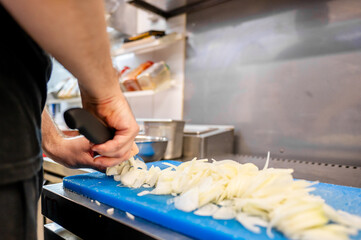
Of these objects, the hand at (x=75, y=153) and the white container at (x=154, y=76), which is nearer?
the hand at (x=75, y=153)

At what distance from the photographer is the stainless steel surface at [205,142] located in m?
1.30

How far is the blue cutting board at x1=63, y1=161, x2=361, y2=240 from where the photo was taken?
0.42 m

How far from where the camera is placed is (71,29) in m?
0.35

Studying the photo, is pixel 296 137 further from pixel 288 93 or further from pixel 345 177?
pixel 345 177

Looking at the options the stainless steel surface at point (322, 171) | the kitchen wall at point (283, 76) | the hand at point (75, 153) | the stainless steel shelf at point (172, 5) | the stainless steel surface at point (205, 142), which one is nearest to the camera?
the hand at point (75, 153)

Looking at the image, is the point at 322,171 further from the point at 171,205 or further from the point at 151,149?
the point at 171,205

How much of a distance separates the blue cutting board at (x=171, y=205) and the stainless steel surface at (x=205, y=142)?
651 mm

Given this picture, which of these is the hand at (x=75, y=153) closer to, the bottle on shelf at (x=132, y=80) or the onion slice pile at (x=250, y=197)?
the onion slice pile at (x=250, y=197)

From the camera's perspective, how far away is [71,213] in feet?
1.95

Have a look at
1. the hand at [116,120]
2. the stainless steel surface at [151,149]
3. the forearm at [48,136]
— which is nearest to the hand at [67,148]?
the forearm at [48,136]

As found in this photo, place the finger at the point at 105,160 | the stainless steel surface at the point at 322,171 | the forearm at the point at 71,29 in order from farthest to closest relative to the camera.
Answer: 1. the stainless steel surface at the point at 322,171
2. the finger at the point at 105,160
3. the forearm at the point at 71,29

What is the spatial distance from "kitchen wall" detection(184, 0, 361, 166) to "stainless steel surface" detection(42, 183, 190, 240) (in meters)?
1.07

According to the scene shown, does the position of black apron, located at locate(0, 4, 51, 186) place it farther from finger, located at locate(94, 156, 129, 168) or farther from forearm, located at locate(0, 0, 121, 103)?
finger, located at locate(94, 156, 129, 168)

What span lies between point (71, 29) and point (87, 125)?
0.66ft
